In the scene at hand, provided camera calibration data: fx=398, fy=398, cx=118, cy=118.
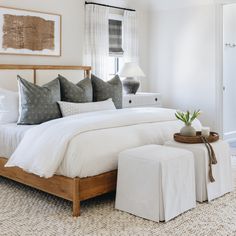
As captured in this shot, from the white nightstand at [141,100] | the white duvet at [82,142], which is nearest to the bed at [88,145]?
the white duvet at [82,142]

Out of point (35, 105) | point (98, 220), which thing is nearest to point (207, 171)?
point (98, 220)

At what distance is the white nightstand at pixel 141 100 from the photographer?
5.75 m

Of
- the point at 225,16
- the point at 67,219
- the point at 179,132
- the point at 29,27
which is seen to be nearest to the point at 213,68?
the point at 225,16

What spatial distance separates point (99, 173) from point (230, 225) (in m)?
1.10

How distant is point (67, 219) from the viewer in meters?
3.12

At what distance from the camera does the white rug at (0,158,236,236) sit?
9.45 ft

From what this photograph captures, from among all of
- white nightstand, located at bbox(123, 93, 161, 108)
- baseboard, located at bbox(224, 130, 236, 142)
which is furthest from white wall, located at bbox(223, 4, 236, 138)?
white nightstand, located at bbox(123, 93, 161, 108)

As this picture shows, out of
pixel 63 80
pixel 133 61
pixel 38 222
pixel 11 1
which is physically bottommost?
pixel 38 222

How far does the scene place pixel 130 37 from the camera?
6418 millimetres

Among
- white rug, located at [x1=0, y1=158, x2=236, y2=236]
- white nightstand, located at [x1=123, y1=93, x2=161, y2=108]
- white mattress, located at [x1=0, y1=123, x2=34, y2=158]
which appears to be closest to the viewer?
white rug, located at [x1=0, y1=158, x2=236, y2=236]

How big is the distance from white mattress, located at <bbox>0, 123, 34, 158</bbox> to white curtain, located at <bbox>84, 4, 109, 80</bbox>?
2131 mm

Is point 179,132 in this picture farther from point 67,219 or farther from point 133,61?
point 133,61

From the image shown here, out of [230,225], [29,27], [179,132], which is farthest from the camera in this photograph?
[29,27]

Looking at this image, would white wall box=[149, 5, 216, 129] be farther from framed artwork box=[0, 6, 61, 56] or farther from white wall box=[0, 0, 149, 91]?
framed artwork box=[0, 6, 61, 56]
